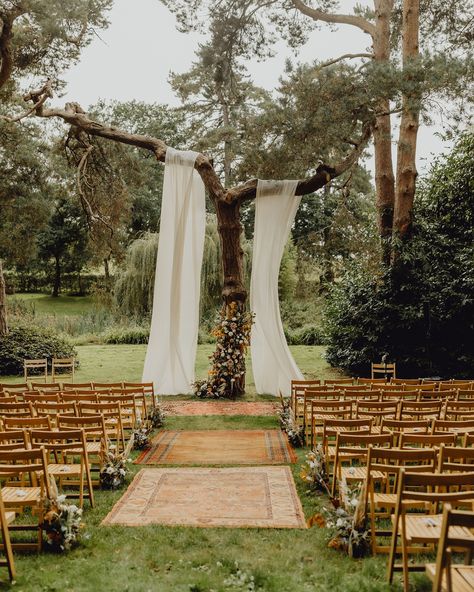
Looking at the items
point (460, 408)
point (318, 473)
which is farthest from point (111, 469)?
point (460, 408)

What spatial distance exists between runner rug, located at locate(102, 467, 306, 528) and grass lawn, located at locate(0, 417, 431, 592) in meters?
0.22

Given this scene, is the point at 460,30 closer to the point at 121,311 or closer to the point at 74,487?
the point at 74,487

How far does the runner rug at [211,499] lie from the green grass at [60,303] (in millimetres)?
33950

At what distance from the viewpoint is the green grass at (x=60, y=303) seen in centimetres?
3997

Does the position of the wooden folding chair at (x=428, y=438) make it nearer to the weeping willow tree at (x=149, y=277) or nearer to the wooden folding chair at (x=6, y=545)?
the wooden folding chair at (x=6, y=545)

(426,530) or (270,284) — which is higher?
(270,284)

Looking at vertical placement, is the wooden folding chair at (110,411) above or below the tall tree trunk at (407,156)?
below

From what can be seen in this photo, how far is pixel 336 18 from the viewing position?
50.9 feet

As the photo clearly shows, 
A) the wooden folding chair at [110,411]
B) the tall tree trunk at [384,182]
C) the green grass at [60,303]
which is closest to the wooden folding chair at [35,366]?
the wooden folding chair at [110,411]

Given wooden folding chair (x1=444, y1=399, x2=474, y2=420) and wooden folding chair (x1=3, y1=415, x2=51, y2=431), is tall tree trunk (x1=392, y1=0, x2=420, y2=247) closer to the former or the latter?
wooden folding chair (x1=444, y1=399, x2=474, y2=420)

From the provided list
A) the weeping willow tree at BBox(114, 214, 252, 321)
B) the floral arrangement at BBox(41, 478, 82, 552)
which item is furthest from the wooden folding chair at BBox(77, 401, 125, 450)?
the weeping willow tree at BBox(114, 214, 252, 321)

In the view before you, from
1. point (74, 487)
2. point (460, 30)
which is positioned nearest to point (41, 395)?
point (74, 487)

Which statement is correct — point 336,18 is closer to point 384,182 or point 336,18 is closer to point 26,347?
point 384,182

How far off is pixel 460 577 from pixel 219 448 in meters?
5.31
